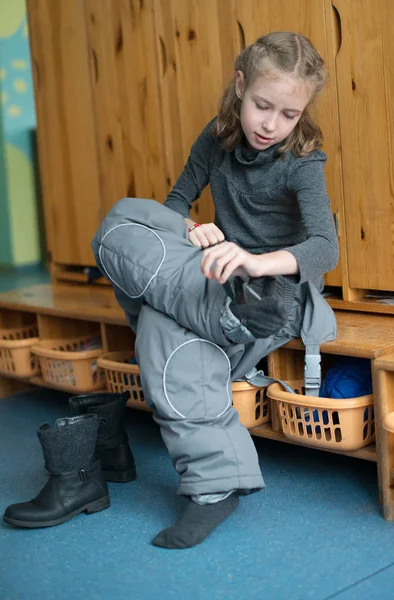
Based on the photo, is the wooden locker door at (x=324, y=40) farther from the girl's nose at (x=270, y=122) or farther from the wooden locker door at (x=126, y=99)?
the wooden locker door at (x=126, y=99)

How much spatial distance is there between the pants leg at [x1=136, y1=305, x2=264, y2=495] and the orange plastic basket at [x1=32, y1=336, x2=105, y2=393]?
26.6 inches

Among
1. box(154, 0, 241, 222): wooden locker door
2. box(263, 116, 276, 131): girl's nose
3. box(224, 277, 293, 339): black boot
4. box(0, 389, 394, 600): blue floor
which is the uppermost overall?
box(154, 0, 241, 222): wooden locker door

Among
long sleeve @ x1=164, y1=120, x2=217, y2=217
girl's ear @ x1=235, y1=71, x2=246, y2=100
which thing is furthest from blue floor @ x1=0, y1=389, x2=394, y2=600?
girl's ear @ x1=235, y1=71, x2=246, y2=100

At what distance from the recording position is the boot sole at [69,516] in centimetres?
170

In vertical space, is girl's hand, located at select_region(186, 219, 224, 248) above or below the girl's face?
below

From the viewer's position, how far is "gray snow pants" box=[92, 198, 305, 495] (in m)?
1.60

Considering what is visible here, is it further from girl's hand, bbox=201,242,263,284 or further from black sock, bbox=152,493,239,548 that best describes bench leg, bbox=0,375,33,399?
girl's hand, bbox=201,242,263,284

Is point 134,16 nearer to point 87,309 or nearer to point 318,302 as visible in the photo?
point 87,309

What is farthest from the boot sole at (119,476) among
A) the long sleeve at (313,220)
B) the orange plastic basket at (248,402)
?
the long sleeve at (313,220)

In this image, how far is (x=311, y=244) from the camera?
163cm

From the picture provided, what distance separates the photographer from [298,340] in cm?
178

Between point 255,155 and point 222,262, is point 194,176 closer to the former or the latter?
point 255,155

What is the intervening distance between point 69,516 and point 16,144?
4.82 meters

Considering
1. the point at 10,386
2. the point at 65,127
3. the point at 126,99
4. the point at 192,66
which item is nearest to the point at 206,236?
the point at 192,66
